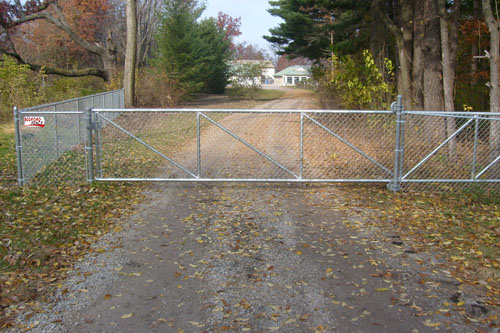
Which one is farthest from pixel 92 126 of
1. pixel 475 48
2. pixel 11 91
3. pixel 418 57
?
pixel 475 48

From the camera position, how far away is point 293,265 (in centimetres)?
546

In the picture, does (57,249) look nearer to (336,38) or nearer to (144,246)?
(144,246)

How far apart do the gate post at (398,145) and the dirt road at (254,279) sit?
5.41 ft

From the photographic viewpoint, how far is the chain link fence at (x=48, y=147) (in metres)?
8.62

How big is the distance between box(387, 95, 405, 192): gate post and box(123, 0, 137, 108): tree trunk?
16.5 m

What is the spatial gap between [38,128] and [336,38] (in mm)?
20632

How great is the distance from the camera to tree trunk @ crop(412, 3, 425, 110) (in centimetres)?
1302

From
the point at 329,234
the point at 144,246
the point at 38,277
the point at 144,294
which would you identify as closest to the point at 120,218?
the point at 144,246

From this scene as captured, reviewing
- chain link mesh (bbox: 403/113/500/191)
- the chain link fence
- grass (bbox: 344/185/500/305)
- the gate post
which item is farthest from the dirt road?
the chain link fence

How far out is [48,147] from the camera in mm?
10062

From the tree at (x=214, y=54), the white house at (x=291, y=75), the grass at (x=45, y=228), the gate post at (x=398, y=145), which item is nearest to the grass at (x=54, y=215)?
the grass at (x=45, y=228)

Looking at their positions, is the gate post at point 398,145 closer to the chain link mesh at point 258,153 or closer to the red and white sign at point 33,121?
the chain link mesh at point 258,153

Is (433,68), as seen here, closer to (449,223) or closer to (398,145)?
(398,145)

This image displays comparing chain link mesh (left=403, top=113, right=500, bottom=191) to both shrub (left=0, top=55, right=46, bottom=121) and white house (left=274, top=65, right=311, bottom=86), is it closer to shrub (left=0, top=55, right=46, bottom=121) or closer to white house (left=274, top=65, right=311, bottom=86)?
shrub (left=0, top=55, right=46, bottom=121)
